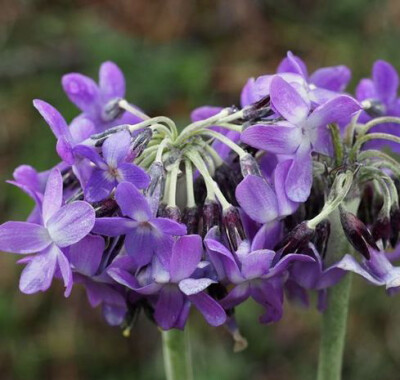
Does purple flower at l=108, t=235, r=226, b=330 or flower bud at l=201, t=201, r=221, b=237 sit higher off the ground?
flower bud at l=201, t=201, r=221, b=237

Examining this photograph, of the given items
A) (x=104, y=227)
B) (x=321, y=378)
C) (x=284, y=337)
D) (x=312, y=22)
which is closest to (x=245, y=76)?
(x=312, y=22)

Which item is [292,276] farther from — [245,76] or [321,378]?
[245,76]

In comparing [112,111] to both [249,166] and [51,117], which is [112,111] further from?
[249,166]

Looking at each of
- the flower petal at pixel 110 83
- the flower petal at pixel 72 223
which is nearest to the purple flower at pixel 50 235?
the flower petal at pixel 72 223

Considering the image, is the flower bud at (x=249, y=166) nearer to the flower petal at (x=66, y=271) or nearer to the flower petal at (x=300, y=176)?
the flower petal at (x=300, y=176)

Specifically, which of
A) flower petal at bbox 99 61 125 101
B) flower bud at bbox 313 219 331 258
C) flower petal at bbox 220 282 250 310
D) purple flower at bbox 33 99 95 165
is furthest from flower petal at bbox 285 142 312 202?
flower petal at bbox 99 61 125 101

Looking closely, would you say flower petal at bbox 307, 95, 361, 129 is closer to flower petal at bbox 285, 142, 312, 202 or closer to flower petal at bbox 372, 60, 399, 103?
flower petal at bbox 285, 142, 312, 202
